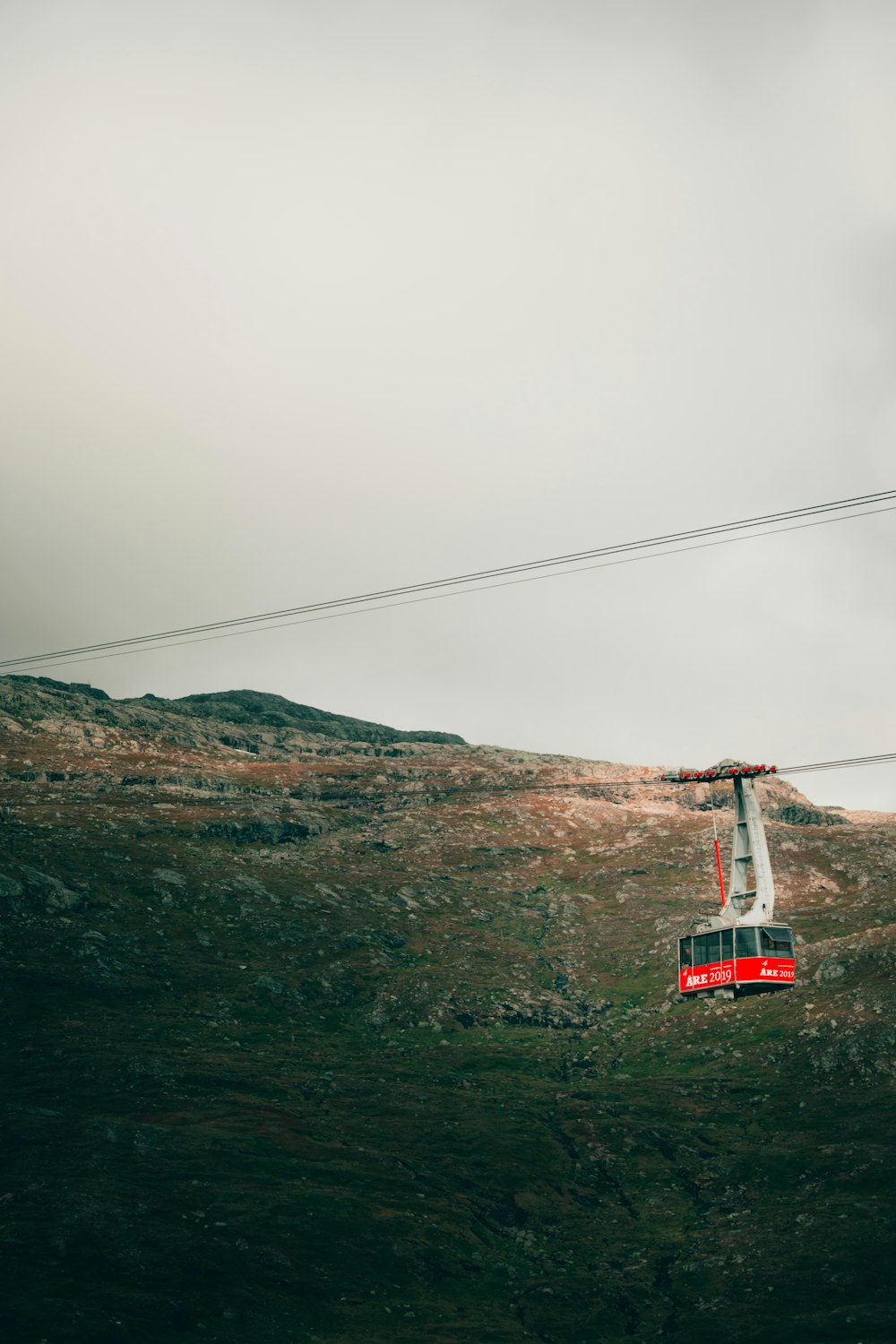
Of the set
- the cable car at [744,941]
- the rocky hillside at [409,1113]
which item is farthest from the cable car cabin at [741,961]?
the rocky hillside at [409,1113]

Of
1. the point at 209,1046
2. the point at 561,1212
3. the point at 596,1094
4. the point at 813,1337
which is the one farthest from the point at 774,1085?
the point at 209,1046

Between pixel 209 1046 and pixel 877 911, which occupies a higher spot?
pixel 877 911

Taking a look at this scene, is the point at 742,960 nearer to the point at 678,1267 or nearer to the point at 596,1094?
the point at 678,1267

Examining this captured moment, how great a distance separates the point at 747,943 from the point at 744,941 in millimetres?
316

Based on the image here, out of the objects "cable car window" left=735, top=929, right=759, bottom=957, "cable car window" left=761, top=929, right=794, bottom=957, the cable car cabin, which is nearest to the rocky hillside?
the cable car cabin

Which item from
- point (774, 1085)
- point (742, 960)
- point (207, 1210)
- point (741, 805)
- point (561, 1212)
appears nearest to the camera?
point (742, 960)

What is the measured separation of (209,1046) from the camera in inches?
5143

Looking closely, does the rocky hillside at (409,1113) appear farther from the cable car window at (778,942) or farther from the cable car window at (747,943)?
the cable car window at (747,943)

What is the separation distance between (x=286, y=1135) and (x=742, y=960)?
59.9m

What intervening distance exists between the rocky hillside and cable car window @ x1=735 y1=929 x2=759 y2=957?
36.6 meters

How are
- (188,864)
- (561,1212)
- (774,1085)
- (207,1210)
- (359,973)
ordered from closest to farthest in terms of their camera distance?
(207,1210) → (561,1212) → (774,1085) → (359,973) → (188,864)

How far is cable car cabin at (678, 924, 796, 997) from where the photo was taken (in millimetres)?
75500

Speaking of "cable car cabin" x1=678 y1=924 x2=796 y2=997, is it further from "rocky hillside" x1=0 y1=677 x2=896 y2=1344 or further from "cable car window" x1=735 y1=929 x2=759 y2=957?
"rocky hillside" x1=0 y1=677 x2=896 y2=1344

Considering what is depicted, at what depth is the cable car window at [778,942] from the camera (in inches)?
3002
